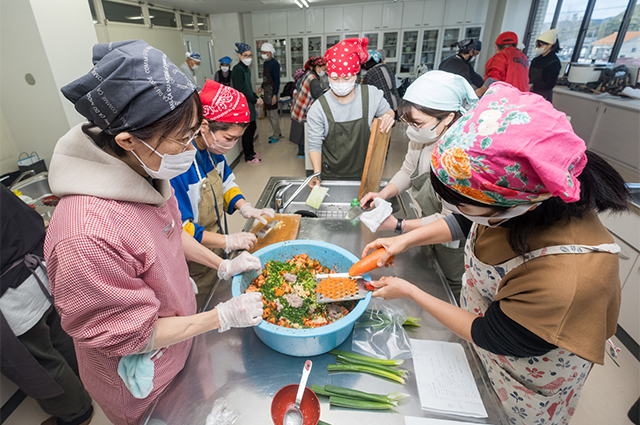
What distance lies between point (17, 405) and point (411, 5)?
8739mm

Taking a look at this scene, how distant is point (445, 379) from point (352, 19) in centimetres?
826

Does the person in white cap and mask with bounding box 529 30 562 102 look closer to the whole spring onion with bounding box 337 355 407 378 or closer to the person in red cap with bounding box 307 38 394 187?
the person in red cap with bounding box 307 38 394 187

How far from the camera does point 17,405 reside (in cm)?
175

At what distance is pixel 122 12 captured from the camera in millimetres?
4215

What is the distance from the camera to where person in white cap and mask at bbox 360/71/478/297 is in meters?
1.42

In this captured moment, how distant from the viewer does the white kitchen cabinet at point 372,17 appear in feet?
23.5

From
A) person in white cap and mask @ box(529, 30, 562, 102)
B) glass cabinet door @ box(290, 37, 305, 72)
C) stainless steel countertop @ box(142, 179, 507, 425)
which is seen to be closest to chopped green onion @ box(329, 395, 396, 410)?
stainless steel countertop @ box(142, 179, 507, 425)

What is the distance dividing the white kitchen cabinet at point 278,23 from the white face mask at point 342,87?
6.75 metres

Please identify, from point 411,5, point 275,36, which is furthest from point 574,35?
point 275,36

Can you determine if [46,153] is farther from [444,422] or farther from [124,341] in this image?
[444,422]

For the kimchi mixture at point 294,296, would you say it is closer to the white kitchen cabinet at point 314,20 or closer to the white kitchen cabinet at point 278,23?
the white kitchen cabinet at point 314,20

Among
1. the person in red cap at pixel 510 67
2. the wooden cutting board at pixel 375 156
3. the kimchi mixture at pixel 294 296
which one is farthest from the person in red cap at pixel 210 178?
the person in red cap at pixel 510 67

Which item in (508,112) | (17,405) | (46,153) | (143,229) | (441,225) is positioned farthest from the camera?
(46,153)

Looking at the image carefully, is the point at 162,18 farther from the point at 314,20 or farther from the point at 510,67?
the point at 510,67
